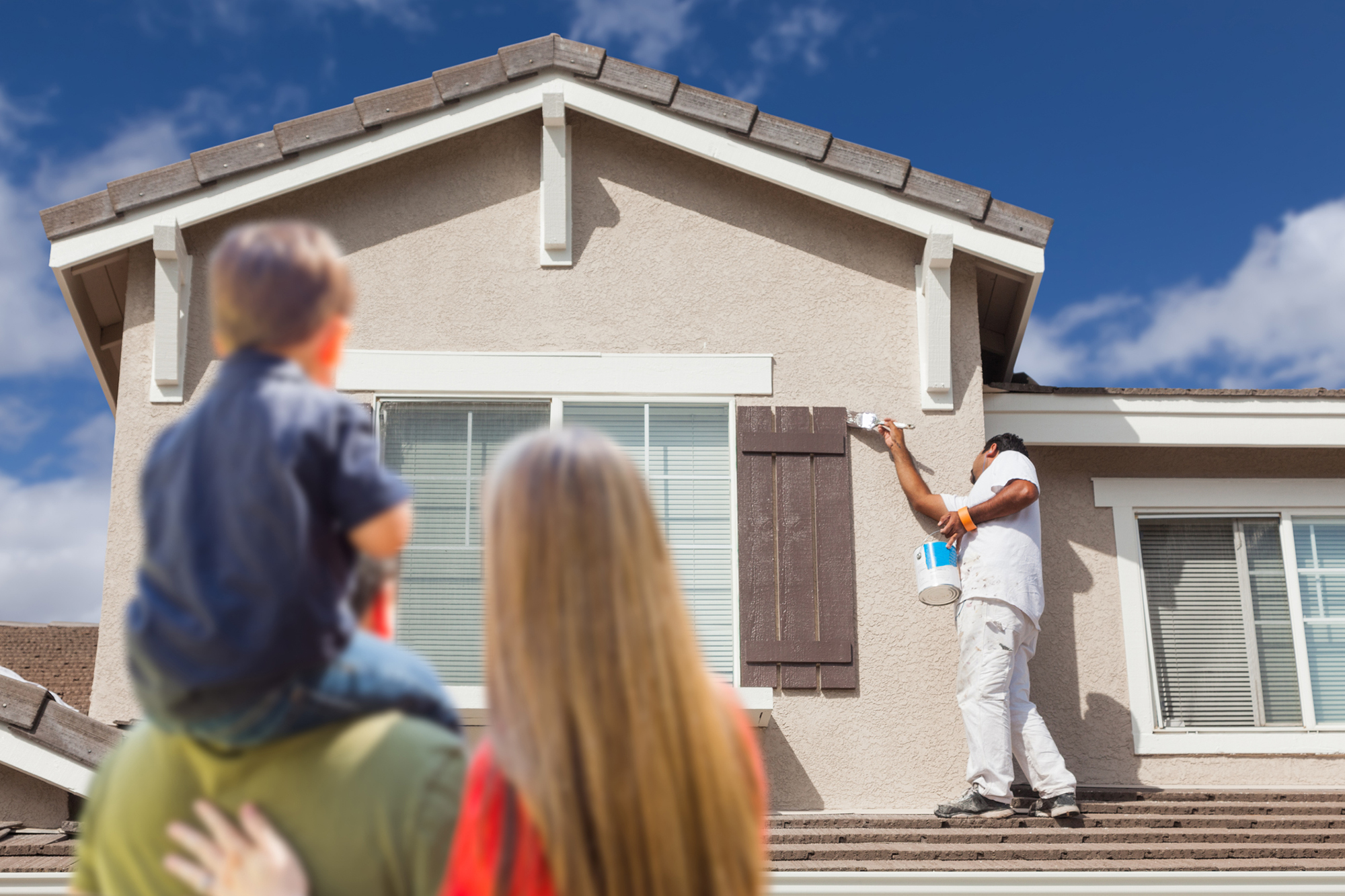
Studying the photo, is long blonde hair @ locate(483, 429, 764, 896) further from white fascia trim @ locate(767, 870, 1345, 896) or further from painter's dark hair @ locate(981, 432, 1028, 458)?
painter's dark hair @ locate(981, 432, 1028, 458)

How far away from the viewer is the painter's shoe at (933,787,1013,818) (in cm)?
511

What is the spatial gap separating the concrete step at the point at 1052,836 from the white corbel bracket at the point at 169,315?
3.70 m

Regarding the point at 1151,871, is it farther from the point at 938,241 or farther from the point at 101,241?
the point at 101,241

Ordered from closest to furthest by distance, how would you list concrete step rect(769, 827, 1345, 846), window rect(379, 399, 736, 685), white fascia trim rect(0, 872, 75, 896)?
white fascia trim rect(0, 872, 75, 896)
concrete step rect(769, 827, 1345, 846)
window rect(379, 399, 736, 685)

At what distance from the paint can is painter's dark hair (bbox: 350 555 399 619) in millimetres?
4266

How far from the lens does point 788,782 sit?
5.44 m

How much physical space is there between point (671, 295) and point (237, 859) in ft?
16.4

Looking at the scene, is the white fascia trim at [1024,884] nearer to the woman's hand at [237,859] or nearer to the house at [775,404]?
the house at [775,404]

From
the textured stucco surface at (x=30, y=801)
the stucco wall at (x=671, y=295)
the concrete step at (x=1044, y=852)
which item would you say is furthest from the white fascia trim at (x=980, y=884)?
the stucco wall at (x=671, y=295)

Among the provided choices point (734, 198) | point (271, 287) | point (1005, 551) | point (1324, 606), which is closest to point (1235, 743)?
point (1324, 606)

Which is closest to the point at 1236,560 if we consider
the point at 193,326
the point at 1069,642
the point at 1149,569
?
the point at 1149,569

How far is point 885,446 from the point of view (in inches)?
234

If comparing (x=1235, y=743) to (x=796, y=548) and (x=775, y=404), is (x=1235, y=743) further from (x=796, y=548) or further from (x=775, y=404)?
(x=775, y=404)

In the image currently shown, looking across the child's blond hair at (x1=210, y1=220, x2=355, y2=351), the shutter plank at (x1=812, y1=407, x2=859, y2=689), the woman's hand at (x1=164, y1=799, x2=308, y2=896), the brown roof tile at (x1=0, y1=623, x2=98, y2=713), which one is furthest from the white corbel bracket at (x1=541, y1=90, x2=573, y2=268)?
the brown roof tile at (x1=0, y1=623, x2=98, y2=713)
